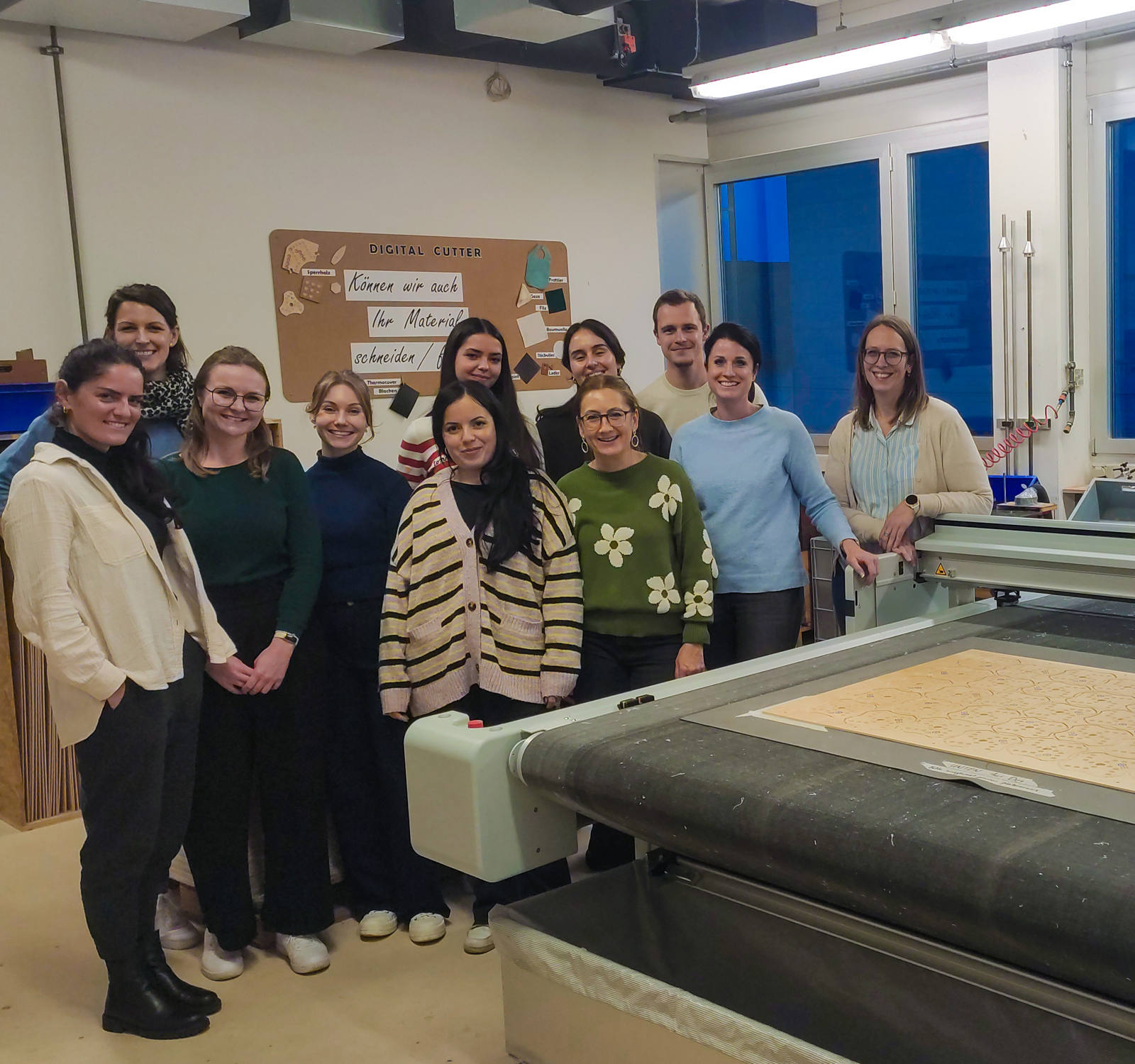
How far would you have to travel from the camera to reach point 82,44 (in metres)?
3.85

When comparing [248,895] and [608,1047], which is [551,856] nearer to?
[608,1047]

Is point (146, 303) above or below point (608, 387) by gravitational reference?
above

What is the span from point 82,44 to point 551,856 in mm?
3287

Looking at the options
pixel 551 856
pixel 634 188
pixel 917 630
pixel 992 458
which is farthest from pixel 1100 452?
pixel 551 856

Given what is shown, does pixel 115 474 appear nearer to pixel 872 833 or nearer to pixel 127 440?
pixel 127 440

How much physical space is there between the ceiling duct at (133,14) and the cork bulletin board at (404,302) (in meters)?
0.75

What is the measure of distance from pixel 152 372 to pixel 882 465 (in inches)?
66.8

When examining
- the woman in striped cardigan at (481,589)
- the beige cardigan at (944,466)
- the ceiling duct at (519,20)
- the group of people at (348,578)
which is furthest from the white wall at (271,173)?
the beige cardigan at (944,466)

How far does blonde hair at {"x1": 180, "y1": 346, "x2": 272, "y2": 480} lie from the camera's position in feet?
8.25

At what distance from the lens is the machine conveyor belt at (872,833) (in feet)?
3.76

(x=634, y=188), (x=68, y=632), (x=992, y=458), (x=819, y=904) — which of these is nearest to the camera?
(x=819, y=904)

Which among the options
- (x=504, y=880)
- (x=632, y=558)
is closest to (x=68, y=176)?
(x=632, y=558)

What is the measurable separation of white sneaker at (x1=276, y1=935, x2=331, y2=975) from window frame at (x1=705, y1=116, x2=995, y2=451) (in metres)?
3.41

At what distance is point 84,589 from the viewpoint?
87.2 inches
